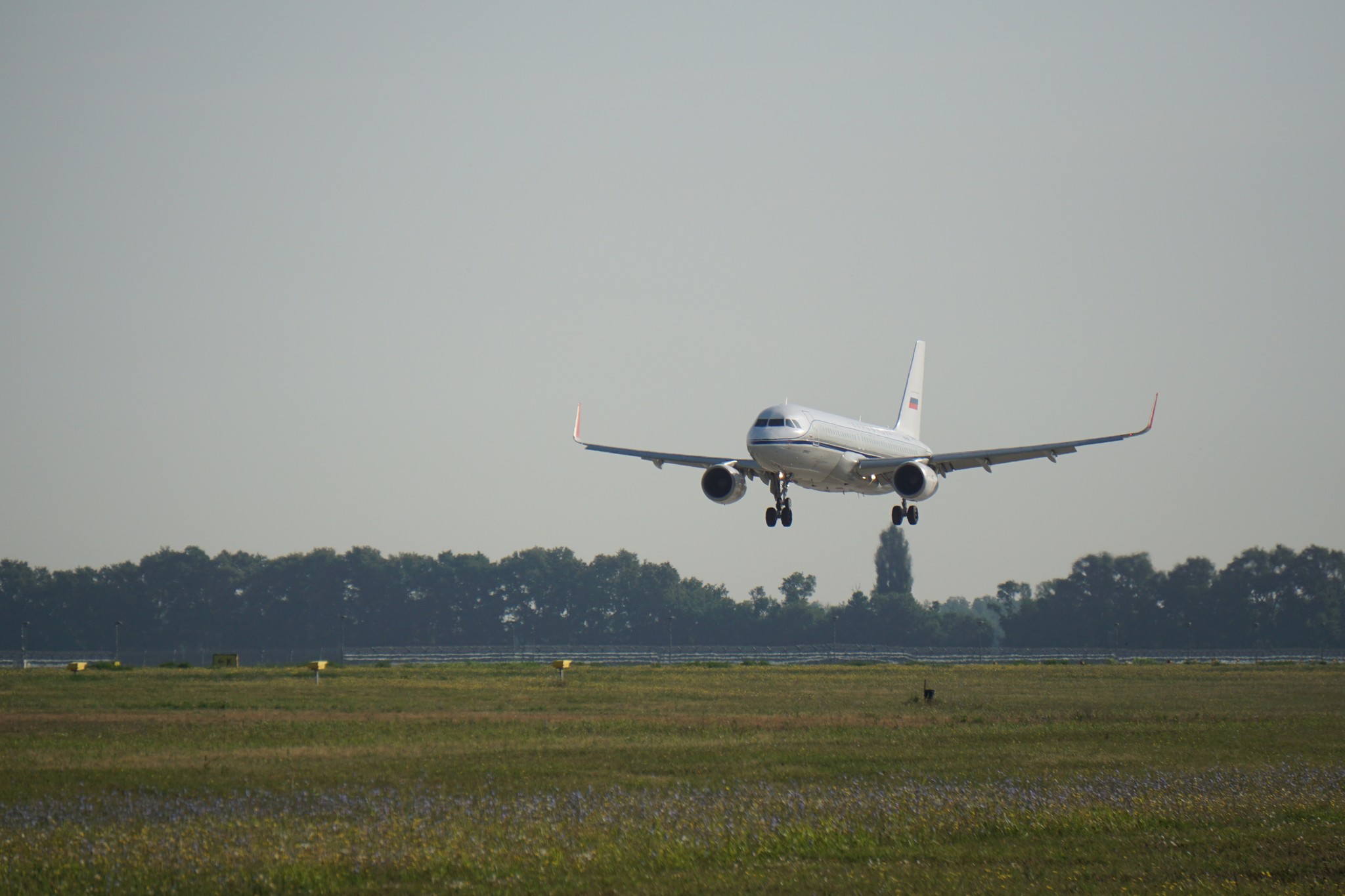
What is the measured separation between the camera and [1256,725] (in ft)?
151

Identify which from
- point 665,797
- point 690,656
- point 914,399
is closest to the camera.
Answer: point 665,797

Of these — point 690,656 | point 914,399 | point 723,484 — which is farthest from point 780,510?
point 690,656

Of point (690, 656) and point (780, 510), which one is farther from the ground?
point (780, 510)

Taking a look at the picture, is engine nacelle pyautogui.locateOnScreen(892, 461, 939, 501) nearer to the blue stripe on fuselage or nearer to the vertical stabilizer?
the blue stripe on fuselage

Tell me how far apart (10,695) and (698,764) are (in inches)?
1538

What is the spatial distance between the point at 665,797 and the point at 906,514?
1426 inches

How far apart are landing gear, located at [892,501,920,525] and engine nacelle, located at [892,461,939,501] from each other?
10.7 feet

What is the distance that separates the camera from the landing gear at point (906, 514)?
61812 mm

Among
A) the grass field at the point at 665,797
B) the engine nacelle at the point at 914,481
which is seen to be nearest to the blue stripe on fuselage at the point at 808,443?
the engine nacelle at the point at 914,481

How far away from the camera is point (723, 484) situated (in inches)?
2281

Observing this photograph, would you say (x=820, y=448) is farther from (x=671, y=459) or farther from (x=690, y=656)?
(x=690, y=656)

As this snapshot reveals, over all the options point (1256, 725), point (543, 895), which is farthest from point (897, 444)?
point (543, 895)

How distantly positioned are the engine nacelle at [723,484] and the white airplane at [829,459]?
1.2 inches

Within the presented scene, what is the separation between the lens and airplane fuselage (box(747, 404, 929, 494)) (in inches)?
2087
